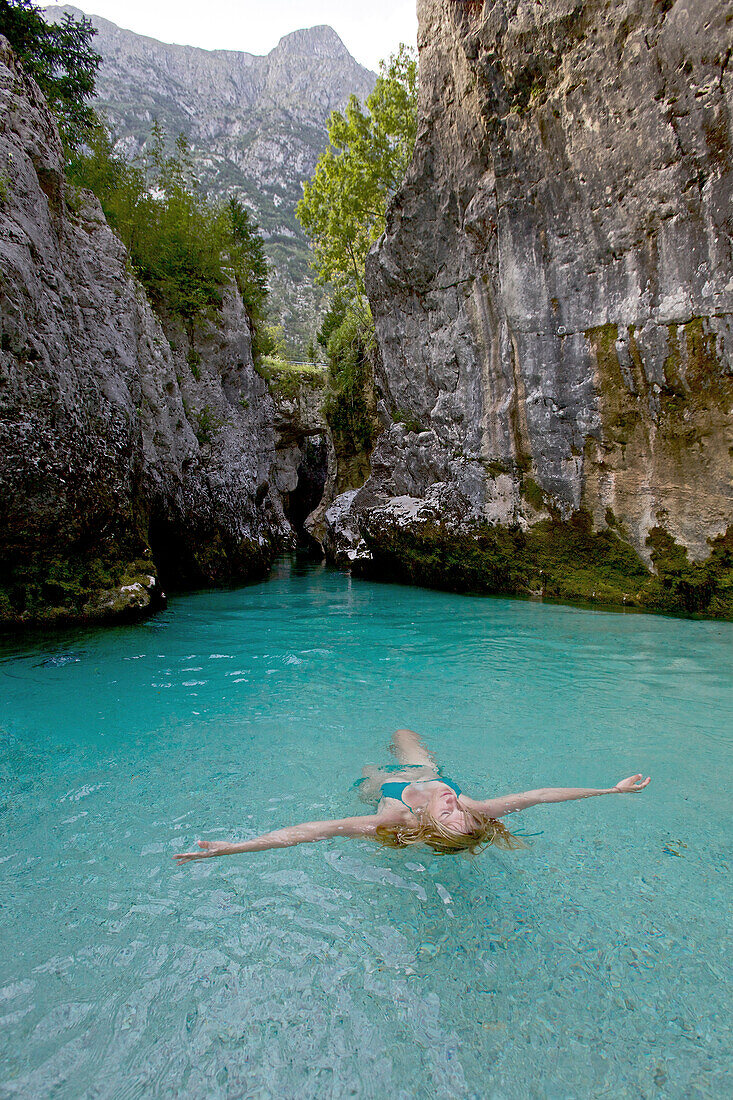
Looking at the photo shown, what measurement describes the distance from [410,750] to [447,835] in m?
1.27

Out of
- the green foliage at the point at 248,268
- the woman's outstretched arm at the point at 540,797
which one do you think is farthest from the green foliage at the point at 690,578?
the green foliage at the point at 248,268

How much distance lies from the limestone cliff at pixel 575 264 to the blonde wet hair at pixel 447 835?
7.26 meters

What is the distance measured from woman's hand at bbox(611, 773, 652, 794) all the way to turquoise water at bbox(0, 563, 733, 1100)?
0.27 ft

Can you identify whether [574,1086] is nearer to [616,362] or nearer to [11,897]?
[11,897]

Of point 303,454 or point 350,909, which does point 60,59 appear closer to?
point 350,909

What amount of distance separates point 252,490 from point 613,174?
35.1 ft

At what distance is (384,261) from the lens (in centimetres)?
1313

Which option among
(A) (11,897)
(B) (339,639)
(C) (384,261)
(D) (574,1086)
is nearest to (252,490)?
(C) (384,261)

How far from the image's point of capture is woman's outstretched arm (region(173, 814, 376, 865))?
8.93 ft

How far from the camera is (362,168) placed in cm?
2006

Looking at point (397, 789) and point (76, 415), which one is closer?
point (397, 789)

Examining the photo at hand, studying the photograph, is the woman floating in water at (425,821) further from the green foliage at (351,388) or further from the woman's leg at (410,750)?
the green foliage at (351,388)

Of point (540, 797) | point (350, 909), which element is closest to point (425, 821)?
point (350, 909)

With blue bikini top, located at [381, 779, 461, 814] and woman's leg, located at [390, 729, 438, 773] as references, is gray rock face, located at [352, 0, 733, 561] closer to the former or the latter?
woman's leg, located at [390, 729, 438, 773]
